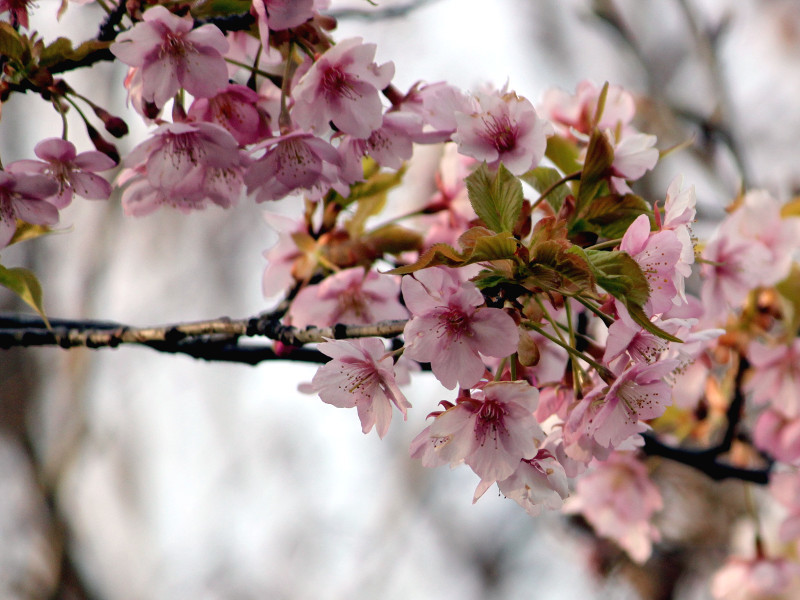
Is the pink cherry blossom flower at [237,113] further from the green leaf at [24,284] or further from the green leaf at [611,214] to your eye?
the green leaf at [611,214]

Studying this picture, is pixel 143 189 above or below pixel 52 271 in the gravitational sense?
above

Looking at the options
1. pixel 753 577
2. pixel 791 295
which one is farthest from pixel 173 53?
pixel 753 577

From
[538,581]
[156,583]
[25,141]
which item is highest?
[25,141]

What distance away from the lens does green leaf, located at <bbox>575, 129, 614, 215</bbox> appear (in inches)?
35.8

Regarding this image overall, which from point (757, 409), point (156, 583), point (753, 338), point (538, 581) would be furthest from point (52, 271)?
point (753, 338)

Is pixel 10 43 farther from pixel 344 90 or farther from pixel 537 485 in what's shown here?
pixel 537 485

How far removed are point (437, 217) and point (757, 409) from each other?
205cm

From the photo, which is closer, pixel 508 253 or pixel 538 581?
pixel 508 253

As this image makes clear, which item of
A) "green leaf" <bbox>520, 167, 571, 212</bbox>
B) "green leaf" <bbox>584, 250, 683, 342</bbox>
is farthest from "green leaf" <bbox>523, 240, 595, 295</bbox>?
"green leaf" <bbox>520, 167, 571, 212</bbox>

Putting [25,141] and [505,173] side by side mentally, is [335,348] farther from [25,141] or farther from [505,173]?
[25,141]

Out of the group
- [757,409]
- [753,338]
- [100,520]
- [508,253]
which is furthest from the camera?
[100,520]

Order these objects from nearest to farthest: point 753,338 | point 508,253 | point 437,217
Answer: point 508,253, point 437,217, point 753,338

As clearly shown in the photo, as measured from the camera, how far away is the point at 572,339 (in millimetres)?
863

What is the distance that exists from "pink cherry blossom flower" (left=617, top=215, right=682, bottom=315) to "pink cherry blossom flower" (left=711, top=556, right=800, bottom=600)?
158cm
